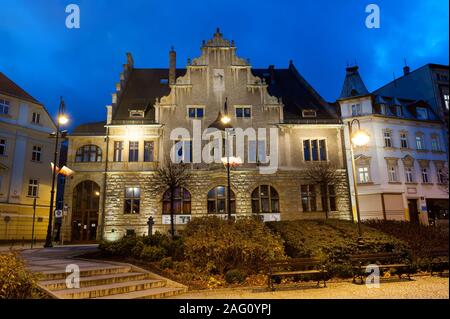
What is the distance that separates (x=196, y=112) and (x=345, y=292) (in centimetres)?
2147

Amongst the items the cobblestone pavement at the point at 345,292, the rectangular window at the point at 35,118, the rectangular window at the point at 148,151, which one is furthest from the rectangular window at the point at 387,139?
the rectangular window at the point at 35,118

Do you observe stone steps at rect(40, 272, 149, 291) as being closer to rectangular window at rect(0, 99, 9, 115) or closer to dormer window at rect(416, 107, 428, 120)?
rectangular window at rect(0, 99, 9, 115)

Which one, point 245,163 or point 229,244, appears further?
point 245,163

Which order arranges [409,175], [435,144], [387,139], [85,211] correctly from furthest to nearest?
[435,144] → [387,139] → [409,175] → [85,211]

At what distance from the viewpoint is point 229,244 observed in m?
11.0

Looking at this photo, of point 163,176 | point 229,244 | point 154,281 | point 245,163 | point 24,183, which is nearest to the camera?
point 154,281

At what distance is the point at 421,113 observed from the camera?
112ft

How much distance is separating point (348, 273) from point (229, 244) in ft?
14.2

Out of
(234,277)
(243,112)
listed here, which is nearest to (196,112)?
(243,112)

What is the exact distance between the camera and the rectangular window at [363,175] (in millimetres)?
30391

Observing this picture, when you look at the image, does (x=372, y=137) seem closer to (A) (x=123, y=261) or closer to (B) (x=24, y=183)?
(A) (x=123, y=261)

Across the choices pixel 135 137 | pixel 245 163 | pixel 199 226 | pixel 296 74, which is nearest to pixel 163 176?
pixel 135 137

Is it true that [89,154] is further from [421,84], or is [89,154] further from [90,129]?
[421,84]

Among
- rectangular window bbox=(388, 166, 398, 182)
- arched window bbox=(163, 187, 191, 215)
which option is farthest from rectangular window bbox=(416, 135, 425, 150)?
arched window bbox=(163, 187, 191, 215)
